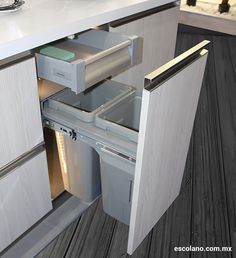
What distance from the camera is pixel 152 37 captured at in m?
1.62

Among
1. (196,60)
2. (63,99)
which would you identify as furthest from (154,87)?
(63,99)

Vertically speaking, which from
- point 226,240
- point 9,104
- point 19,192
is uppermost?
point 9,104

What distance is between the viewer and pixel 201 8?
3590mm

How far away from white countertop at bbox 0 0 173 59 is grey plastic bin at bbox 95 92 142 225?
0.31 meters

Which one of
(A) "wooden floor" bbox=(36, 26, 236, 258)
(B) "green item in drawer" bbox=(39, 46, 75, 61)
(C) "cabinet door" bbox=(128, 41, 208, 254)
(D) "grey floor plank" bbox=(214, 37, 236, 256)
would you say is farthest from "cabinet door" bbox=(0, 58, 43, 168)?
(D) "grey floor plank" bbox=(214, 37, 236, 256)

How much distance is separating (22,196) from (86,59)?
Answer: 54 cm

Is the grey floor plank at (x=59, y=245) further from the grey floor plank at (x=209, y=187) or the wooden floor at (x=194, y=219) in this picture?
the grey floor plank at (x=209, y=187)

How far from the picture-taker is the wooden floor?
4.22ft

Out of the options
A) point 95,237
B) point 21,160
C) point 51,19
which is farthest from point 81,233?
point 51,19

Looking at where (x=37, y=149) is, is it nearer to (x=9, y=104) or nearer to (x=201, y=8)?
(x=9, y=104)

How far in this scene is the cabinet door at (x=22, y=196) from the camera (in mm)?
1072

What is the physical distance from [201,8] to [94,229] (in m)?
3.03

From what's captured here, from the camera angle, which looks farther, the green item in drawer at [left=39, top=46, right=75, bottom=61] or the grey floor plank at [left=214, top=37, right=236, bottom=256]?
the grey floor plank at [left=214, top=37, right=236, bottom=256]

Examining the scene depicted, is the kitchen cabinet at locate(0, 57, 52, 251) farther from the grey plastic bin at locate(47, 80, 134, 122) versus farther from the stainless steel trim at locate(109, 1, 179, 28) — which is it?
the stainless steel trim at locate(109, 1, 179, 28)
